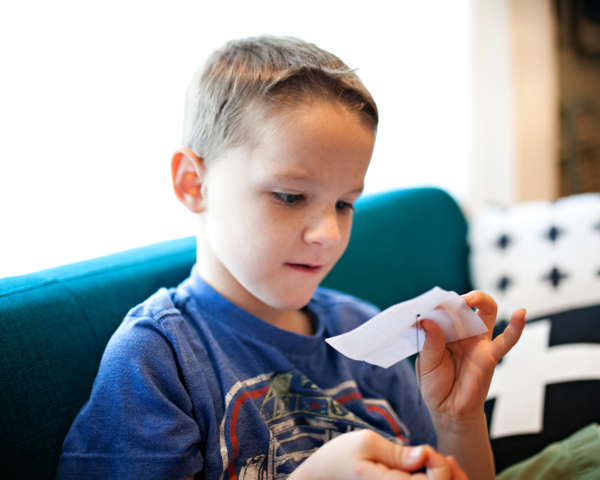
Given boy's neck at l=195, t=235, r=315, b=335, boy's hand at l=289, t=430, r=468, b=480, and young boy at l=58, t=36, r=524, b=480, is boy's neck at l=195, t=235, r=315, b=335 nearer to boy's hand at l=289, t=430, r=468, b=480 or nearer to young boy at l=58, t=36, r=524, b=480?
young boy at l=58, t=36, r=524, b=480

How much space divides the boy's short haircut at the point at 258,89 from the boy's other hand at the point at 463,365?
0.32 meters

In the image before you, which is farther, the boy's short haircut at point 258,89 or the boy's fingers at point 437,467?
the boy's short haircut at point 258,89

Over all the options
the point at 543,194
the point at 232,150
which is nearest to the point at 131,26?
the point at 232,150

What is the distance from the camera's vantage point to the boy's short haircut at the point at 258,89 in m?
0.64

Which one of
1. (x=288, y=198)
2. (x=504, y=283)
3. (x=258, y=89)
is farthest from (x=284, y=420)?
(x=504, y=283)

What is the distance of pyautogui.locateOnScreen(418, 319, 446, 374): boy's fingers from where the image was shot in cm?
57

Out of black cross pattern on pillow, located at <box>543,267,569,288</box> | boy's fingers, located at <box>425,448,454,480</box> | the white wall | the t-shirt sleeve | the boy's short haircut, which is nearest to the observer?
boy's fingers, located at <box>425,448,454,480</box>

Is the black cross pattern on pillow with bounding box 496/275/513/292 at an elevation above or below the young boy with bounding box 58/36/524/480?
below

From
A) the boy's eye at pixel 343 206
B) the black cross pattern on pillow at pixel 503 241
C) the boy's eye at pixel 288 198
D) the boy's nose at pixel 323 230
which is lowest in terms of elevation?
the black cross pattern on pillow at pixel 503 241

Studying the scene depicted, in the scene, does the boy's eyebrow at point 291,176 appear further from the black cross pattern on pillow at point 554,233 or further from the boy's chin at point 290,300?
the black cross pattern on pillow at point 554,233

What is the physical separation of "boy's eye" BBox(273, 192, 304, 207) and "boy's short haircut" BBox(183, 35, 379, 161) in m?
0.09

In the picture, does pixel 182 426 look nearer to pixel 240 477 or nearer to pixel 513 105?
pixel 240 477

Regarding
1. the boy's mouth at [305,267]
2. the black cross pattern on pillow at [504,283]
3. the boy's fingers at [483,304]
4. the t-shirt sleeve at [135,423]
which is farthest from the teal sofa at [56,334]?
the black cross pattern on pillow at [504,283]

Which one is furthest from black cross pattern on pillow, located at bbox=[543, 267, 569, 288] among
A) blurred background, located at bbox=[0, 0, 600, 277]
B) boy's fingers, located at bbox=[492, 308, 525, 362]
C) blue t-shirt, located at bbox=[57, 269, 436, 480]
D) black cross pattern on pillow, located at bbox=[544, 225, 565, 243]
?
boy's fingers, located at bbox=[492, 308, 525, 362]
